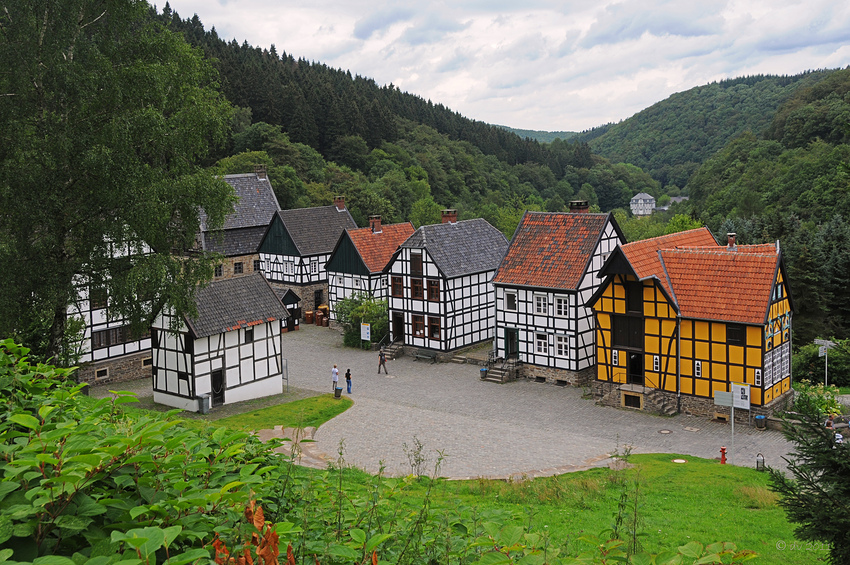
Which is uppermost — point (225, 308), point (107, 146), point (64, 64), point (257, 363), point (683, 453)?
point (64, 64)

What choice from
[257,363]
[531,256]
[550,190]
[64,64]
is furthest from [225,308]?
[550,190]

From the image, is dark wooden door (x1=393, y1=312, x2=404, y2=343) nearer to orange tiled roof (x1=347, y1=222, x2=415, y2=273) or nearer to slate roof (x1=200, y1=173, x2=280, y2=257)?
orange tiled roof (x1=347, y1=222, x2=415, y2=273)

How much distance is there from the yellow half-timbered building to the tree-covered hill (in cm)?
11741

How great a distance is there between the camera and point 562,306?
106 feet

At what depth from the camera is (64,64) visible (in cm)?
1964

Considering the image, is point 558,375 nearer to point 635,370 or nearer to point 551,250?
point 635,370

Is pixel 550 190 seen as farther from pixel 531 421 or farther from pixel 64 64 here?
pixel 64 64

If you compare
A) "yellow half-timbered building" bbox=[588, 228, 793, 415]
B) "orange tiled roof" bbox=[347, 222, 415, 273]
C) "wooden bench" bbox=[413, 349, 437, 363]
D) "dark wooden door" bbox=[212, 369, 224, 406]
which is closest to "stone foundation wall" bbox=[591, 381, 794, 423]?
"yellow half-timbered building" bbox=[588, 228, 793, 415]

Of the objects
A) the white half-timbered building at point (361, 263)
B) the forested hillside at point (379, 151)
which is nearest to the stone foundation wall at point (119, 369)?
the white half-timbered building at point (361, 263)

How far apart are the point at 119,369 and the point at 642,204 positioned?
115 m

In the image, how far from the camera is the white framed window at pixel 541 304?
107ft

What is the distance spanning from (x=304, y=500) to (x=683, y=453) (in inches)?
802

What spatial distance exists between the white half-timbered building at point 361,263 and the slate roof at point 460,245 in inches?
220

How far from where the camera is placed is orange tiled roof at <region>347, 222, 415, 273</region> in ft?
142
